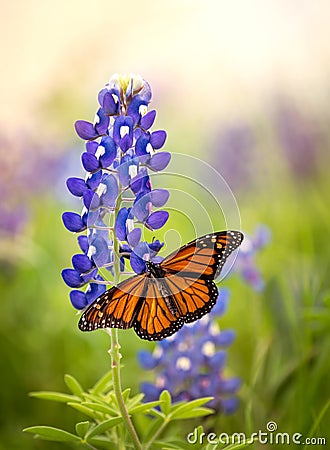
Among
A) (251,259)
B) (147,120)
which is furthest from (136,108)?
(251,259)

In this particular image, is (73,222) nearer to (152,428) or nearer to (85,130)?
(85,130)

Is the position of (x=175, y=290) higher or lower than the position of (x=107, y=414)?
higher

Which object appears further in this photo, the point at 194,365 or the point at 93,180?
the point at 194,365

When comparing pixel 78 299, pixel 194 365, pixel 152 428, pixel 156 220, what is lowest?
pixel 152 428

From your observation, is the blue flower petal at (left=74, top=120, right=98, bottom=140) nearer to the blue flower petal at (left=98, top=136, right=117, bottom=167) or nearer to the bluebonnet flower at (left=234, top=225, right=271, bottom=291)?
the blue flower petal at (left=98, top=136, right=117, bottom=167)

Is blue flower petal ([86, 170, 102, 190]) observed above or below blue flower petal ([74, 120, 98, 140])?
Result: below

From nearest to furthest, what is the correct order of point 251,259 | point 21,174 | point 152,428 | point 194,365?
point 152,428 → point 194,365 → point 251,259 → point 21,174

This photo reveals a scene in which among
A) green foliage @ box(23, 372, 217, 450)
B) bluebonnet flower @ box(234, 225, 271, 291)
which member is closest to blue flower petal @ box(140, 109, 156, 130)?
green foliage @ box(23, 372, 217, 450)

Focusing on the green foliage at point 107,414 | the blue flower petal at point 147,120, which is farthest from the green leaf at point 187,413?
the blue flower petal at point 147,120
